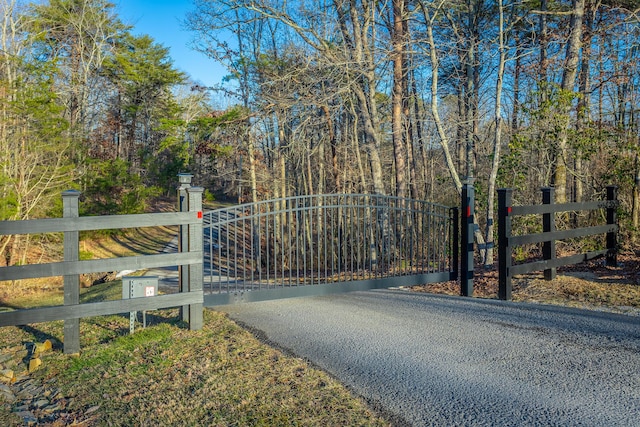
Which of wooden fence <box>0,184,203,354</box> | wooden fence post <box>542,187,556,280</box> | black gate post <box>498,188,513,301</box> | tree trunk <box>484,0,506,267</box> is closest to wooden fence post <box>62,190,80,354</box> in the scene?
wooden fence <box>0,184,203,354</box>

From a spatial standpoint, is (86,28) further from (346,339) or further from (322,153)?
(346,339)

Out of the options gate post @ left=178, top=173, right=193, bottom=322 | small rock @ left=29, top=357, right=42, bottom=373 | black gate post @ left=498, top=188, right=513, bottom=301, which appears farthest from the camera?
black gate post @ left=498, top=188, right=513, bottom=301

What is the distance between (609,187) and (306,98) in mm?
7144

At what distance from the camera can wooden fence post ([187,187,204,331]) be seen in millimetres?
5246

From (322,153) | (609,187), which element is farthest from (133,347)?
(322,153)

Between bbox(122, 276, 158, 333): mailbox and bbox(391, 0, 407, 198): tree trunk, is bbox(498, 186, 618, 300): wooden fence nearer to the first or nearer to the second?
bbox(122, 276, 158, 333): mailbox

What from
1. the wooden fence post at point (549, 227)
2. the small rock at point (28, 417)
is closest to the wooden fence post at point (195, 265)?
the small rock at point (28, 417)

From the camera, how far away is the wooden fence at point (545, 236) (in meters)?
6.88

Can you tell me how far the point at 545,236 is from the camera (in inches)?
293

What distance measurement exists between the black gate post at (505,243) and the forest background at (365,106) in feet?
13.6

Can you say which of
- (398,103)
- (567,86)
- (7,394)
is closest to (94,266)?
(7,394)

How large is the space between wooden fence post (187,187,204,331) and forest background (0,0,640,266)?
690 centimetres

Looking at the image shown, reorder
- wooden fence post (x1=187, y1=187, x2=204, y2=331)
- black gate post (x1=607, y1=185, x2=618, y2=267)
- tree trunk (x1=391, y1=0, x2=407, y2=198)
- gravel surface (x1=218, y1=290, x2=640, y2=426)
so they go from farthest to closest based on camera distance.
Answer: tree trunk (x1=391, y1=0, x2=407, y2=198), black gate post (x1=607, y1=185, x2=618, y2=267), wooden fence post (x1=187, y1=187, x2=204, y2=331), gravel surface (x1=218, y1=290, x2=640, y2=426)

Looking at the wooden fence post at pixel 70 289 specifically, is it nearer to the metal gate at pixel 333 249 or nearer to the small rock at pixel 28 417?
the small rock at pixel 28 417
